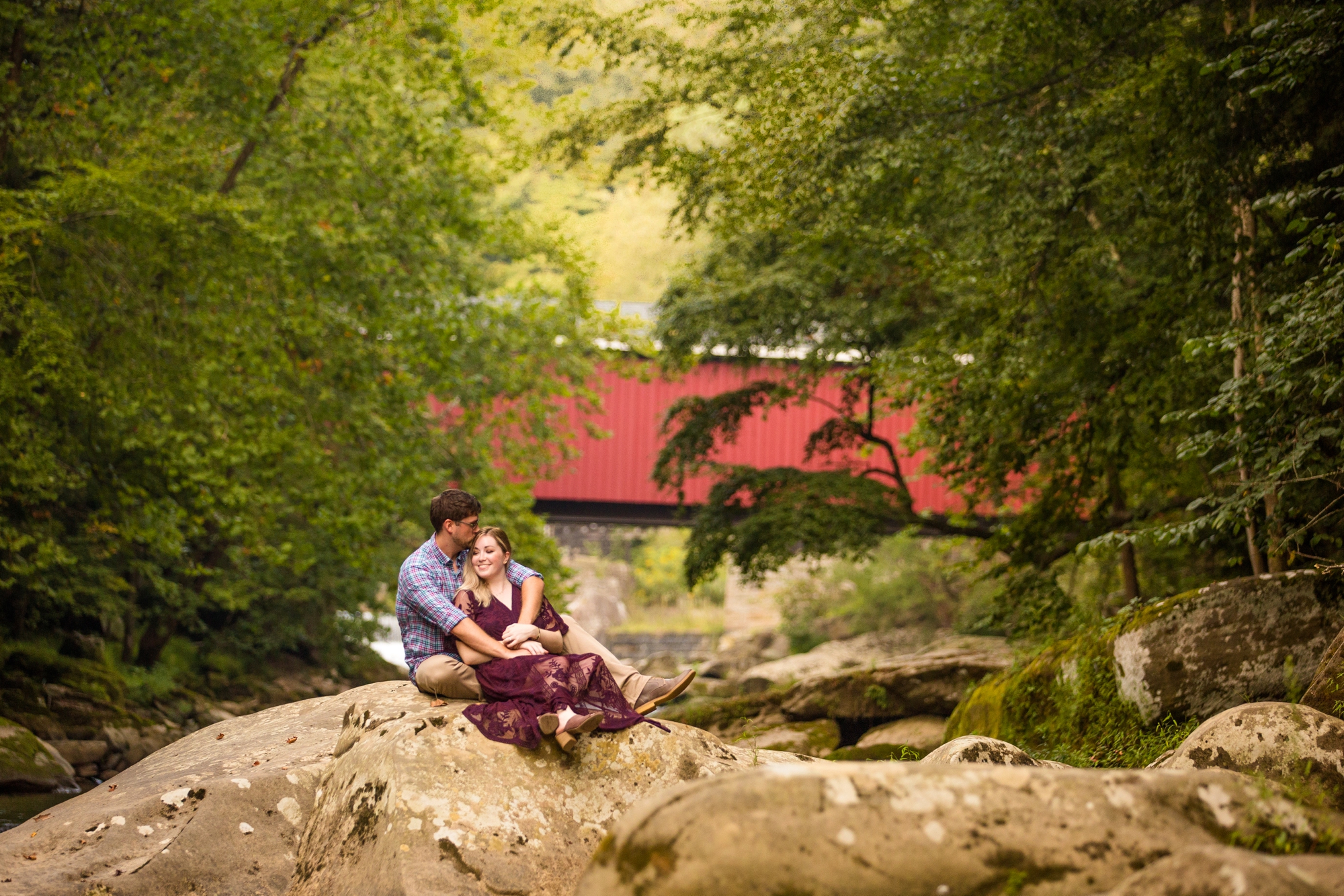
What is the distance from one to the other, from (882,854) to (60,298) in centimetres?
861

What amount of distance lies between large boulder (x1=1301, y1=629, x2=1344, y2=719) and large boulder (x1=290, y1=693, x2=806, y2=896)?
239 centimetres

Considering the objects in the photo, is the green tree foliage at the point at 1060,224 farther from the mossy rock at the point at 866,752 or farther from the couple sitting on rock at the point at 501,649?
the couple sitting on rock at the point at 501,649

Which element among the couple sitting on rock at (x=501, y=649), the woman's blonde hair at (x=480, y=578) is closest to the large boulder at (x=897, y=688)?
the couple sitting on rock at (x=501, y=649)

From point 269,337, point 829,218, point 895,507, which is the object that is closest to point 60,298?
point 269,337

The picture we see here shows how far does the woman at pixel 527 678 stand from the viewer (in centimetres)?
352

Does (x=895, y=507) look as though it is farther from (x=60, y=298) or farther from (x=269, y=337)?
(x=60, y=298)

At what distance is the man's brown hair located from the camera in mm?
4016

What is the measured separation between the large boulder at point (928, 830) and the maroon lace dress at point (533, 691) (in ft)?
3.80

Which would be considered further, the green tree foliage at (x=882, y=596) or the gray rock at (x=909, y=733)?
Result: the green tree foliage at (x=882, y=596)

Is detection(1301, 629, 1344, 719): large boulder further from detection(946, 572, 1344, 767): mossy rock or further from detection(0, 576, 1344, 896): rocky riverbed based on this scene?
detection(946, 572, 1344, 767): mossy rock

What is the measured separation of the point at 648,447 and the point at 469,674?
1341cm

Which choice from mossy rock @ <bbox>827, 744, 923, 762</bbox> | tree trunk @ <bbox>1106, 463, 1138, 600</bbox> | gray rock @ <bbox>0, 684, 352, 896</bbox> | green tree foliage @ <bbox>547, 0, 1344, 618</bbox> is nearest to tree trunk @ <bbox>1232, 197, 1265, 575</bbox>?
green tree foliage @ <bbox>547, 0, 1344, 618</bbox>

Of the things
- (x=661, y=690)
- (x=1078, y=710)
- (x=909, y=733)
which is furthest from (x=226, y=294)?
(x=1078, y=710)

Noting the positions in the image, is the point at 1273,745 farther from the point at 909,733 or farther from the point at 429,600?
the point at 909,733
